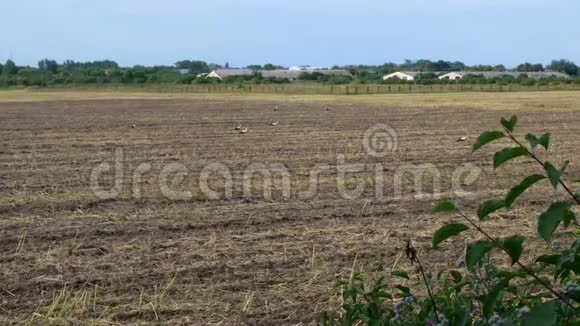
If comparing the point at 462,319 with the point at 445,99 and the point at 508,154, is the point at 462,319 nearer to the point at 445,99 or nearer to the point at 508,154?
the point at 508,154

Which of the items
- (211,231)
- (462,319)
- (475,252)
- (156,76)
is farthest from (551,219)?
(156,76)

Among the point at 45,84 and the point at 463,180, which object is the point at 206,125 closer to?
the point at 463,180

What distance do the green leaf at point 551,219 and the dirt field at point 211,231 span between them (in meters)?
4.12

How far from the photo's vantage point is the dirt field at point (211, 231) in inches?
237

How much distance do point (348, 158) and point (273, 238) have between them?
758cm

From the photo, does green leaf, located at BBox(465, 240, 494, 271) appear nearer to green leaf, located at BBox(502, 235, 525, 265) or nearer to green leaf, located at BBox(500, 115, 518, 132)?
green leaf, located at BBox(502, 235, 525, 265)

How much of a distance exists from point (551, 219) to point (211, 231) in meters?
7.20

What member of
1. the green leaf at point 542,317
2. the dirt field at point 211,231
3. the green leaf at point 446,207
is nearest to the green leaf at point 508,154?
the green leaf at point 446,207

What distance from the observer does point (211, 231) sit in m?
8.62

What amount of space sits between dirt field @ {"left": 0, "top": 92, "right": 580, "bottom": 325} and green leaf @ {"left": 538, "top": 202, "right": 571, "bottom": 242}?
412 centimetres

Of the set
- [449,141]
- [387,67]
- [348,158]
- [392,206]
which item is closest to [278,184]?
[392,206]

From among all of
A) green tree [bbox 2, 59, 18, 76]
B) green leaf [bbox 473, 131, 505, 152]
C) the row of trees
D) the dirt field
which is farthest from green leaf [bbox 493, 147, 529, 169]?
green tree [bbox 2, 59, 18, 76]

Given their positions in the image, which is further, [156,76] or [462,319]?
[156,76]

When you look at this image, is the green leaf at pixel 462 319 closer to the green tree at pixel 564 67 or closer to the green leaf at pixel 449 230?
the green leaf at pixel 449 230
